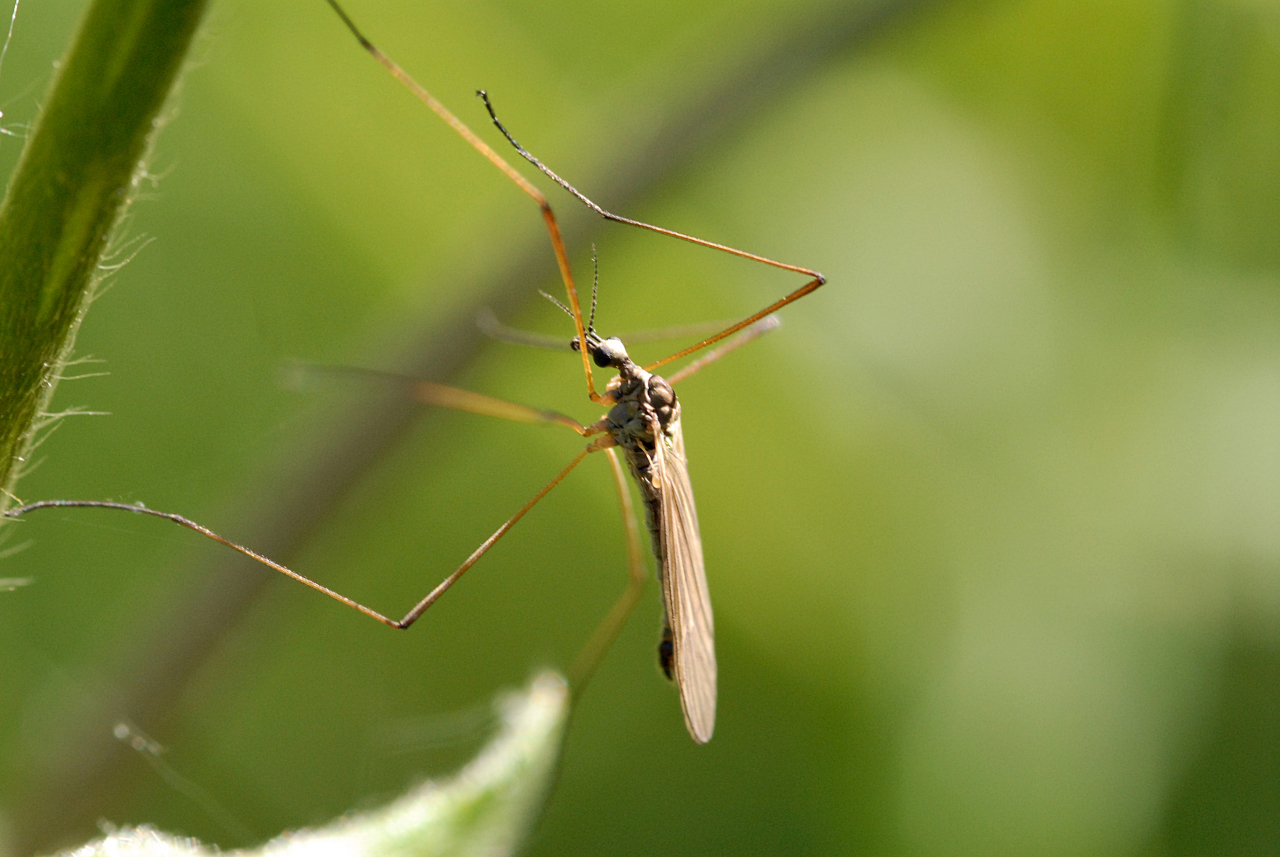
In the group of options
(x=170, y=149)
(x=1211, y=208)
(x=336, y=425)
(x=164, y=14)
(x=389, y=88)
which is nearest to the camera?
(x=164, y=14)

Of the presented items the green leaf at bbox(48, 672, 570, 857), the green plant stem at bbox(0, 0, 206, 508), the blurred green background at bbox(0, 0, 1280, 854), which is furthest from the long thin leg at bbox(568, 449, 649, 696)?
the green plant stem at bbox(0, 0, 206, 508)

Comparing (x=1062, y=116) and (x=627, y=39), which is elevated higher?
(x=1062, y=116)

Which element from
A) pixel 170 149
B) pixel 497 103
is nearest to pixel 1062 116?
pixel 497 103

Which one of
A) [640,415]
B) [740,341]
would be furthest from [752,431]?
[640,415]

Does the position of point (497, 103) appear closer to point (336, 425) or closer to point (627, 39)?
point (627, 39)

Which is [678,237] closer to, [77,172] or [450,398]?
[450,398]

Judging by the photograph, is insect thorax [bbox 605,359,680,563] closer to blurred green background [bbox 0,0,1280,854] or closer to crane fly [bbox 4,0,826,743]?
crane fly [bbox 4,0,826,743]
